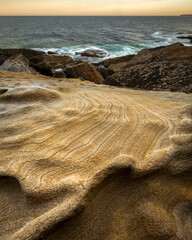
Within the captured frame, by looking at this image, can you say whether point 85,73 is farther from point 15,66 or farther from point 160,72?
point 160,72

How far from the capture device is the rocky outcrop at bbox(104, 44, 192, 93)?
532cm

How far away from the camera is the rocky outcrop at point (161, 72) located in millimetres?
5316

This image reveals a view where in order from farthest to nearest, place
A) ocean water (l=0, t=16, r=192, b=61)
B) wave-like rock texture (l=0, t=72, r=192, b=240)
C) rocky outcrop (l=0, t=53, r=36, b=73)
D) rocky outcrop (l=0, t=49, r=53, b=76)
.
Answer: ocean water (l=0, t=16, r=192, b=61) < rocky outcrop (l=0, t=49, r=53, b=76) < rocky outcrop (l=0, t=53, r=36, b=73) < wave-like rock texture (l=0, t=72, r=192, b=240)

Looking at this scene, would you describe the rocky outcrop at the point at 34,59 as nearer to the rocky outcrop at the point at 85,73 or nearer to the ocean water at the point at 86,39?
the rocky outcrop at the point at 85,73

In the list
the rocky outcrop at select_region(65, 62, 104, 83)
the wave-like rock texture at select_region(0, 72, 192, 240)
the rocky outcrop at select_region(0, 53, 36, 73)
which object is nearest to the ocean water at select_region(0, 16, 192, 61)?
the rocky outcrop at select_region(65, 62, 104, 83)

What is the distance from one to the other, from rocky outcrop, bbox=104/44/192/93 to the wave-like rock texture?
3.07m

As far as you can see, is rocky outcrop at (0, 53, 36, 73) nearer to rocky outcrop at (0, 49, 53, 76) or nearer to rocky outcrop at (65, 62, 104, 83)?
rocky outcrop at (0, 49, 53, 76)

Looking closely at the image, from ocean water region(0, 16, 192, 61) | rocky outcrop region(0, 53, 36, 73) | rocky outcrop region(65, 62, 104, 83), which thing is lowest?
rocky outcrop region(65, 62, 104, 83)

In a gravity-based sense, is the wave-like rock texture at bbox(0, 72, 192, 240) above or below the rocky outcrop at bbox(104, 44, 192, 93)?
below

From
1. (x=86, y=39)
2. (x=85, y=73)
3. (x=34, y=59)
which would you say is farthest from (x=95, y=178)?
(x=86, y=39)

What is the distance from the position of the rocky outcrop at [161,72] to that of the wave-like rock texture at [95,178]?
3.07m

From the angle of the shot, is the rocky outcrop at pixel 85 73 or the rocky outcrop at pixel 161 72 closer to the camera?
the rocky outcrop at pixel 161 72

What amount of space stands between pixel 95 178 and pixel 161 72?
528 centimetres

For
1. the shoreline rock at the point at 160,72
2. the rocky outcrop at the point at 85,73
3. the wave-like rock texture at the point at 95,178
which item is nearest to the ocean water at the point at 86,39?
the rocky outcrop at the point at 85,73
